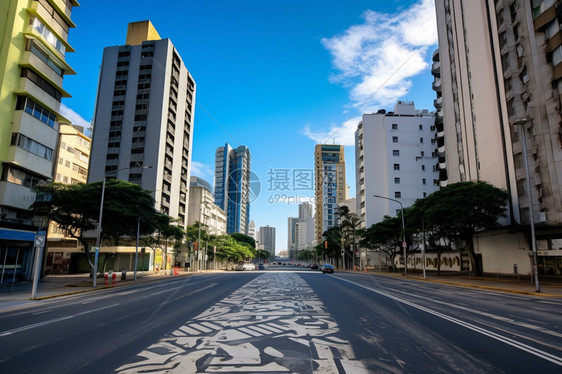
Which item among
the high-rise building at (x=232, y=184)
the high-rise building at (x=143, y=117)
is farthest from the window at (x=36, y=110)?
the high-rise building at (x=232, y=184)

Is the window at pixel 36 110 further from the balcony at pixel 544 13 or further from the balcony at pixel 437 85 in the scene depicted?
the balcony at pixel 437 85

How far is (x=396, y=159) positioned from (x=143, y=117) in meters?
55.1

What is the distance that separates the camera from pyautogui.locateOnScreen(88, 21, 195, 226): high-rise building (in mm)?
61656

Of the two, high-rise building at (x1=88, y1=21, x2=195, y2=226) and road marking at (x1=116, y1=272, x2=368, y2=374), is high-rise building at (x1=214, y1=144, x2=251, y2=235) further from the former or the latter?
road marking at (x1=116, y1=272, x2=368, y2=374)

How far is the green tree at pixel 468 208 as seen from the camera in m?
32.8

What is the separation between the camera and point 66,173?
194 ft

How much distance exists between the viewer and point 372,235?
→ 61.6 metres

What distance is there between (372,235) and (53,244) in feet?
174

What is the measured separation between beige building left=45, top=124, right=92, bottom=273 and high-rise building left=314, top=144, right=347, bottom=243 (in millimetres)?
113830

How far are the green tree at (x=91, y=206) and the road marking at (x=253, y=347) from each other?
23037 mm

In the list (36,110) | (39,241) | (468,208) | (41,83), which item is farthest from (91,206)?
(468,208)

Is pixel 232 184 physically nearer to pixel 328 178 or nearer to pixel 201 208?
pixel 328 178

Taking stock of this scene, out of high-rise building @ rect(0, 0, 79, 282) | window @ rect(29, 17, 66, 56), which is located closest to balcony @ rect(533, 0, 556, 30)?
high-rise building @ rect(0, 0, 79, 282)

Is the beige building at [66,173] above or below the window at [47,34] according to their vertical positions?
below
